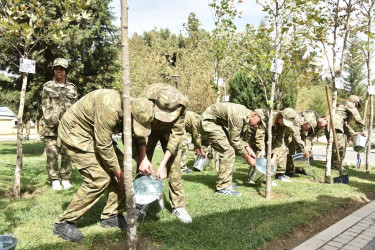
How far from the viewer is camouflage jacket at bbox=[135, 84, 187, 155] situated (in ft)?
11.9

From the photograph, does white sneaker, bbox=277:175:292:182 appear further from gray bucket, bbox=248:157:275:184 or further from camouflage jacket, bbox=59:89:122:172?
camouflage jacket, bbox=59:89:122:172

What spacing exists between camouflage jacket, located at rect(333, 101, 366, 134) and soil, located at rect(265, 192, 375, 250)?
3100 millimetres

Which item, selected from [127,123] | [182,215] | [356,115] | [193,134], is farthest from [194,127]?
[127,123]

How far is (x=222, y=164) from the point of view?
5.87 m

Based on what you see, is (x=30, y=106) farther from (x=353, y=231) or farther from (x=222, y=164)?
(x=353, y=231)

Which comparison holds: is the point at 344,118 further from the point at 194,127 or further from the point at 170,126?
the point at 170,126

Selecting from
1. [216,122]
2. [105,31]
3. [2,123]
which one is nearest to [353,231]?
[216,122]

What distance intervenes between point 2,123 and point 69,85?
1773 inches

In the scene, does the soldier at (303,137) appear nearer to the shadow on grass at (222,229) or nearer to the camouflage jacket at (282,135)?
the camouflage jacket at (282,135)

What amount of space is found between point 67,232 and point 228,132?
11.5 ft

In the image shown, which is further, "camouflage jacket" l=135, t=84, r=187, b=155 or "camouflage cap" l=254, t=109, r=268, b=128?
"camouflage cap" l=254, t=109, r=268, b=128

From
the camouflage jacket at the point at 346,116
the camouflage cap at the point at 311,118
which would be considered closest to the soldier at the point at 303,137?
the camouflage cap at the point at 311,118

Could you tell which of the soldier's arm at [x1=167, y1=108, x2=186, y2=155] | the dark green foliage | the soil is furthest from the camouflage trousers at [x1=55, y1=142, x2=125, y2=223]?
the dark green foliage

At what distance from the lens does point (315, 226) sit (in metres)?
4.48
